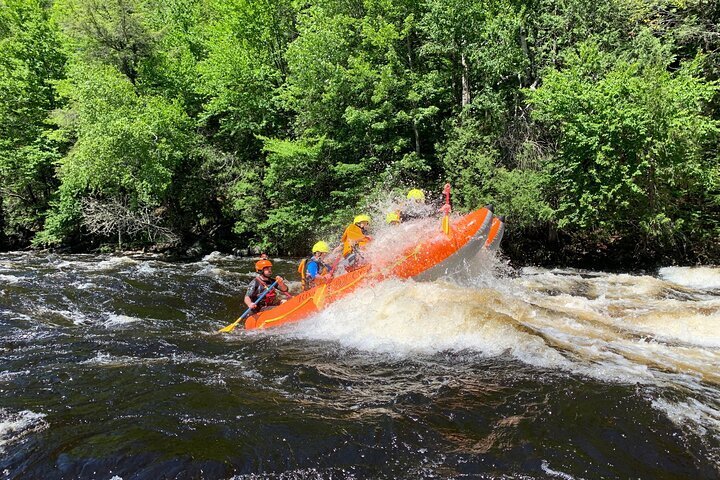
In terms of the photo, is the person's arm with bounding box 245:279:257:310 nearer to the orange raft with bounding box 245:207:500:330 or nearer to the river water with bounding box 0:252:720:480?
the orange raft with bounding box 245:207:500:330

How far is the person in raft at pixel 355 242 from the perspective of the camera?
8.45m

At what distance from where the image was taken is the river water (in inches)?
128

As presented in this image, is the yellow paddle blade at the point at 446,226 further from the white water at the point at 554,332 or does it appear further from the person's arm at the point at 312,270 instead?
the person's arm at the point at 312,270

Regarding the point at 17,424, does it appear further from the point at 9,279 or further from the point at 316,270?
the point at 9,279

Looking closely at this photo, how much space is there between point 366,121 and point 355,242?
8459 millimetres

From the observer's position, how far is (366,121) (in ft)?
52.4

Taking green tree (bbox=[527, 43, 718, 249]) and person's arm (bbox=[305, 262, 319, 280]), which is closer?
person's arm (bbox=[305, 262, 319, 280])

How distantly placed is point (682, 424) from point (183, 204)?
19984 millimetres

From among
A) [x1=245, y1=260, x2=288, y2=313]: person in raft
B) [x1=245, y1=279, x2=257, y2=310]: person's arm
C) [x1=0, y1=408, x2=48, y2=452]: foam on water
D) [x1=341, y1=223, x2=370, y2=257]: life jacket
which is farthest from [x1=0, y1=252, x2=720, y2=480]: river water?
[x1=341, y1=223, x2=370, y2=257]: life jacket

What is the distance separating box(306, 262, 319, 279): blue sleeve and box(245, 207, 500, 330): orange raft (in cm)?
65

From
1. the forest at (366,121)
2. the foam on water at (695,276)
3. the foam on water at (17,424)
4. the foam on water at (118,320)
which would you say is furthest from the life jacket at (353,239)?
the foam on water at (695,276)

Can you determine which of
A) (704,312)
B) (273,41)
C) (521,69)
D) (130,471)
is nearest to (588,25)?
(521,69)

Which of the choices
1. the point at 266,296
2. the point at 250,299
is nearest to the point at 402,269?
the point at 266,296

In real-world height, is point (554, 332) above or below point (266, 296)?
above
